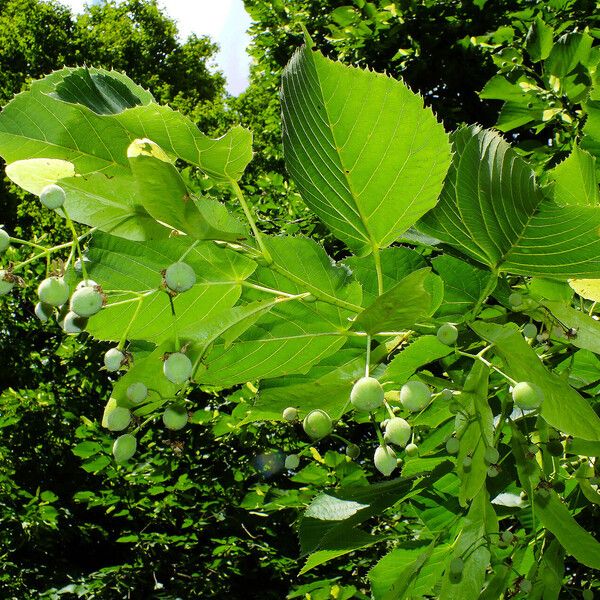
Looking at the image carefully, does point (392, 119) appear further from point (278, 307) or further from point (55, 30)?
point (55, 30)

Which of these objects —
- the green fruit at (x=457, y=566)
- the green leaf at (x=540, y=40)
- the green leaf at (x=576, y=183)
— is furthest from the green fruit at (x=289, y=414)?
the green leaf at (x=540, y=40)

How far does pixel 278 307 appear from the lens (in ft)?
2.36

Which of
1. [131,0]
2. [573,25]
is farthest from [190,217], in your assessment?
[131,0]

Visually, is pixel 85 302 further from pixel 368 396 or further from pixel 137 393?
pixel 368 396

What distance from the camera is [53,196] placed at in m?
0.54

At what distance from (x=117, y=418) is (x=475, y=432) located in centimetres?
38

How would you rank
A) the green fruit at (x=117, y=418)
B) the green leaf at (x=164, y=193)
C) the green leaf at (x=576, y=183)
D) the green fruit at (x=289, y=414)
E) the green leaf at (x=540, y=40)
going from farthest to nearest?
the green leaf at (x=540, y=40) < the green leaf at (x=576, y=183) < the green fruit at (x=289, y=414) < the green fruit at (x=117, y=418) < the green leaf at (x=164, y=193)

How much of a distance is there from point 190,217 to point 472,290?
1.56ft

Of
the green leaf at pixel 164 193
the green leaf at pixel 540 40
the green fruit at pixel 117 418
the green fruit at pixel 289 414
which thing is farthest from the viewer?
the green leaf at pixel 540 40

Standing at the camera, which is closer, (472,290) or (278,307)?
(278,307)

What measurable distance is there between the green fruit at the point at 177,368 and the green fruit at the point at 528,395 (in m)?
0.30

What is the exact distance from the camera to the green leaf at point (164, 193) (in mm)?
519

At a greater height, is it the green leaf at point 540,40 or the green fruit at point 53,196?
the green leaf at point 540,40

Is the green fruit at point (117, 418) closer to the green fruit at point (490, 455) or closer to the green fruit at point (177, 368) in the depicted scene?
the green fruit at point (177, 368)
